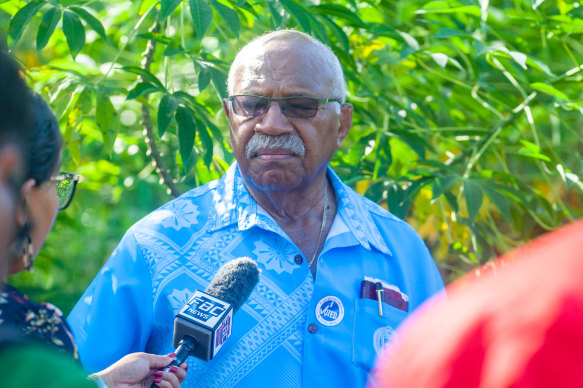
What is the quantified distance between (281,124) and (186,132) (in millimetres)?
415

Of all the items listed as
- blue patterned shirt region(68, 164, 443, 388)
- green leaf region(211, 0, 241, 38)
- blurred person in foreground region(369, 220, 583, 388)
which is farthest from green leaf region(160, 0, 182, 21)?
blurred person in foreground region(369, 220, 583, 388)

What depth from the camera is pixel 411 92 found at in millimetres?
3904

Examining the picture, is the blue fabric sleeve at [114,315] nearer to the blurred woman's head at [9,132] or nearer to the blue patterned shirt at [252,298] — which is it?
the blue patterned shirt at [252,298]

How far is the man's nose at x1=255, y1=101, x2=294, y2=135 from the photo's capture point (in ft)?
8.64

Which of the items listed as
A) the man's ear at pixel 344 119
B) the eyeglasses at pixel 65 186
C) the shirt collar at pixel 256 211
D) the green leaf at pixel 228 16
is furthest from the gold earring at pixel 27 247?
the man's ear at pixel 344 119

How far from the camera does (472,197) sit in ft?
10.3

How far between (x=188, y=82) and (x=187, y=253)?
1435 mm

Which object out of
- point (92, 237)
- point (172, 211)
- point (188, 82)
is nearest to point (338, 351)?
point (172, 211)

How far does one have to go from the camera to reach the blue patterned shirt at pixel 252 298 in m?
2.28

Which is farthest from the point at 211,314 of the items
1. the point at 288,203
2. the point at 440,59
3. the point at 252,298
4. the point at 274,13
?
the point at 440,59

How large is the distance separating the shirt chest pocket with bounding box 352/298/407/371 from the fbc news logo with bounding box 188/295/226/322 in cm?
58

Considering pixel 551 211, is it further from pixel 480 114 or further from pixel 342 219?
pixel 342 219

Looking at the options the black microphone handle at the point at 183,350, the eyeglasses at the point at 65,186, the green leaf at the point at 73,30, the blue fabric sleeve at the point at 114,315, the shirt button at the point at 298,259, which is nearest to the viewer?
the eyeglasses at the point at 65,186

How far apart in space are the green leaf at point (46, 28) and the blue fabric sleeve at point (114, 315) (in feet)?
2.71
